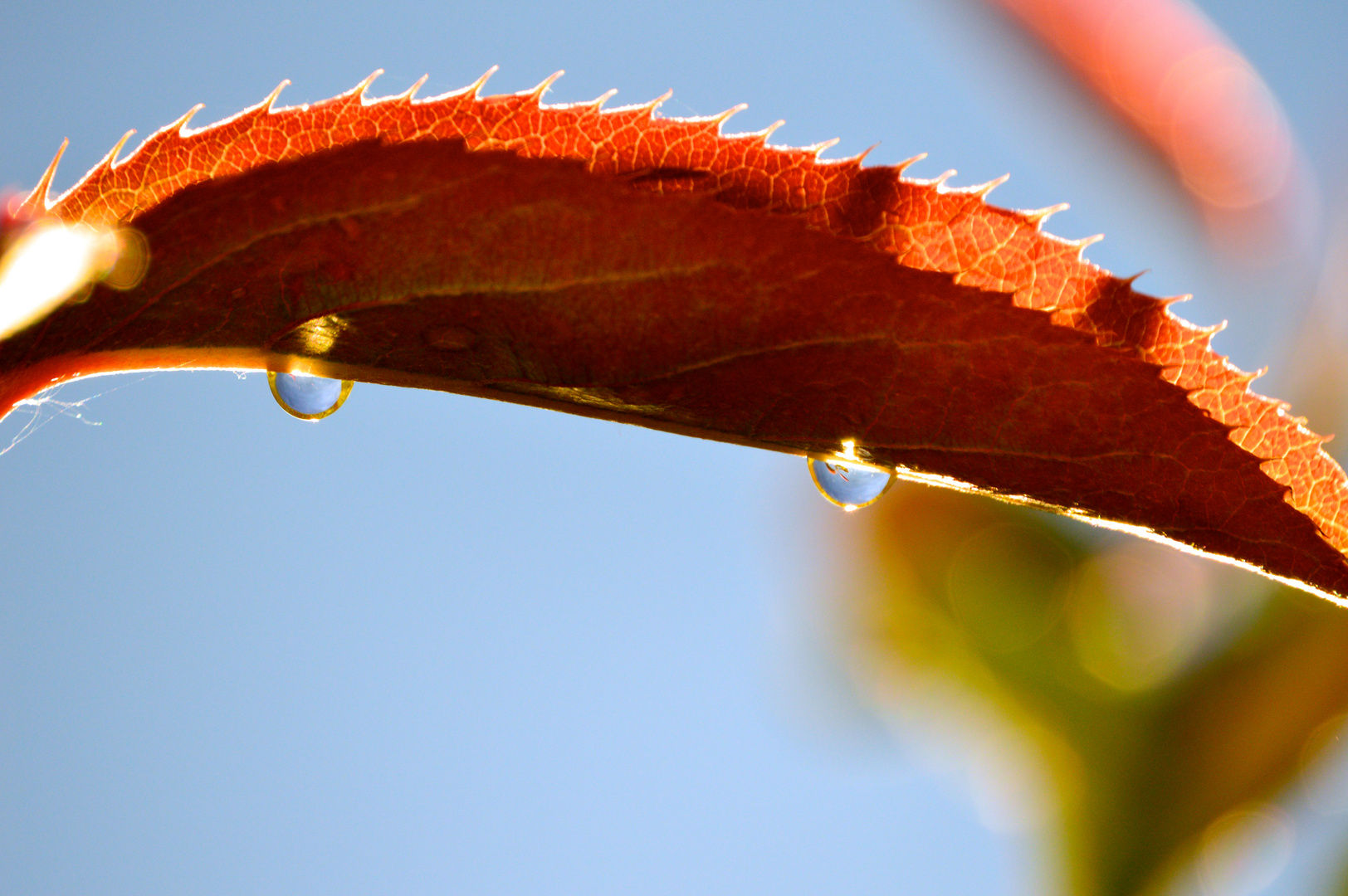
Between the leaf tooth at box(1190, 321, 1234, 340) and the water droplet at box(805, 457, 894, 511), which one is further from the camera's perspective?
the water droplet at box(805, 457, 894, 511)

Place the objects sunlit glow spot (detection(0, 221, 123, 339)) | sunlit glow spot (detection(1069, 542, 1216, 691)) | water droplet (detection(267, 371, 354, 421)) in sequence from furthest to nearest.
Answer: sunlit glow spot (detection(1069, 542, 1216, 691))
water droplet (detection(267, 371, 354, 421))
sunlit glow spot (detection(0, 221, 123, 339))

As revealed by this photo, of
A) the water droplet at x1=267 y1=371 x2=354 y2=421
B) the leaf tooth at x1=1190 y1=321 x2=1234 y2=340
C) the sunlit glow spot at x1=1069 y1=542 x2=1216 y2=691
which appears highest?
the sunlit glow spot at x1=1069 y1=542 x2=1216 y2=691

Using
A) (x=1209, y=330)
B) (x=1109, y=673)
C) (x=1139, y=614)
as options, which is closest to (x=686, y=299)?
(x=1209, y=330)

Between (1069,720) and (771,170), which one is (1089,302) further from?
(1069,720)

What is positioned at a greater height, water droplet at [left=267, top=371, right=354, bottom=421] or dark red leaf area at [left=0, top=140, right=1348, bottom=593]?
water droplet at [left=267, top=371, right=354, bottom=421]

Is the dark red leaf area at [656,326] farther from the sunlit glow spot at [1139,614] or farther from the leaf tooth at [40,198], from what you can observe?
the sunlit glow spot at [1139,614]

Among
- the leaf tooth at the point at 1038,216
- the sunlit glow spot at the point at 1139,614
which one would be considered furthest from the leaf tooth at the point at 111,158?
the sunlit glow spot at the point at 1139,614

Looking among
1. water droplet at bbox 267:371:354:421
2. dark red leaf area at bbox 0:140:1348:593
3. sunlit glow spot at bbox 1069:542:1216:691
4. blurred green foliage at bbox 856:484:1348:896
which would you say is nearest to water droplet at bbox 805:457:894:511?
dark red leaf area at bbox 0:140:1348:593

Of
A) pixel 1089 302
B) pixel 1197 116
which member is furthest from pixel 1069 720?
pixel 1089 302

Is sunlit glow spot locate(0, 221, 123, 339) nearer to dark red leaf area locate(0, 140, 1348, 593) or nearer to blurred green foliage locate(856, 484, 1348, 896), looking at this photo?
dark red leaf area locate(0, 140, 1348, 593)
